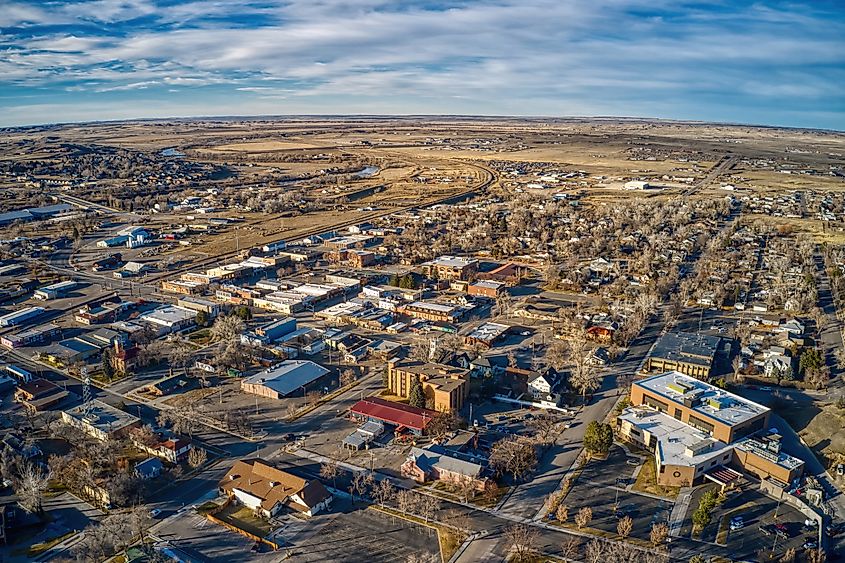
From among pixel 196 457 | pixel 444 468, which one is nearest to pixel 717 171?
pixel 444 468

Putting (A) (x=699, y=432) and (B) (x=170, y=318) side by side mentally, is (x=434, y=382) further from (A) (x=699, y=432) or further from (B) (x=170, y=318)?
(B) (x=170, y=318)

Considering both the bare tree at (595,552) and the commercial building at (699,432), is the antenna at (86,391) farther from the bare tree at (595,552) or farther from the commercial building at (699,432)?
the commercial building at (699,432)

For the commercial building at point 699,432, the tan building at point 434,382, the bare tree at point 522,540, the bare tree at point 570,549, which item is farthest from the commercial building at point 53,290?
the bare tree at point 570,549

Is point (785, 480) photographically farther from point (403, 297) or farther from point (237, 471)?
point (403, 297)

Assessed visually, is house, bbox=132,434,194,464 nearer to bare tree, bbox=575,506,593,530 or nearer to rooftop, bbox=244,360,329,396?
rooftop, bbox=244,360,329,396

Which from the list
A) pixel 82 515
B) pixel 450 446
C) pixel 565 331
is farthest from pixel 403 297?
pixel 82 515

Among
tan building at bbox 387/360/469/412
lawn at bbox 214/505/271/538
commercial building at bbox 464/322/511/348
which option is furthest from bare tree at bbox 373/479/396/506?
A: commercial building at bbox 464/322/511/348
